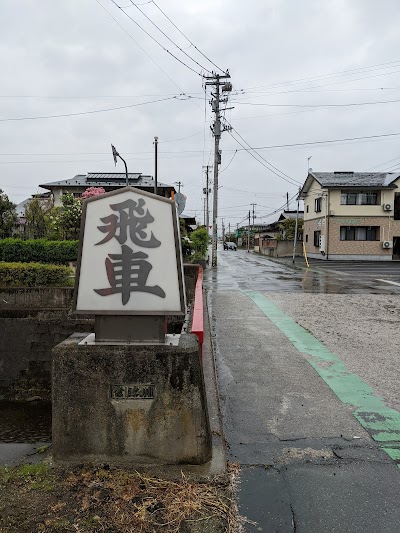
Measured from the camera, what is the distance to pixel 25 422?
6.40 m

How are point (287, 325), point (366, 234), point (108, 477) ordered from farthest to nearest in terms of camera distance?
point (366, 234) < point (287, 325) < point (108, 477)

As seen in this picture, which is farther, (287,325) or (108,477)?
(287,325)

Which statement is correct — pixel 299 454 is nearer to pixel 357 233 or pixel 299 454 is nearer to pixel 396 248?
pixel 357 233

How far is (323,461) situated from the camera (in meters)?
3.26

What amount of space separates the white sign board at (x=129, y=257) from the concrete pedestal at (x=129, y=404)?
334 mm

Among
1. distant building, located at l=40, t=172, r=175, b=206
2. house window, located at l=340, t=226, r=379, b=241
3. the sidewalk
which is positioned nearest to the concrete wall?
the sidewalk

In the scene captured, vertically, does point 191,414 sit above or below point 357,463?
above

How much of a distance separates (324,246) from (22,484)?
33.4m

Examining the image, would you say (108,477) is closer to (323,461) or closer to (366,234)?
(323,461)

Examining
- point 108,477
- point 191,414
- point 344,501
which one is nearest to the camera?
point 344,501

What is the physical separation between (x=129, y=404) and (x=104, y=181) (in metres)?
A: 41.5

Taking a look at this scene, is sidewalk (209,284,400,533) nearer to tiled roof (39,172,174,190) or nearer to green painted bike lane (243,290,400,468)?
green painted bike lane (243,290,400,468)

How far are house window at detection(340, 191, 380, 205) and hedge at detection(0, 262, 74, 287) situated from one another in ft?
86.4

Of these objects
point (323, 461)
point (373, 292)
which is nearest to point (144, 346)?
point (323, 461)
